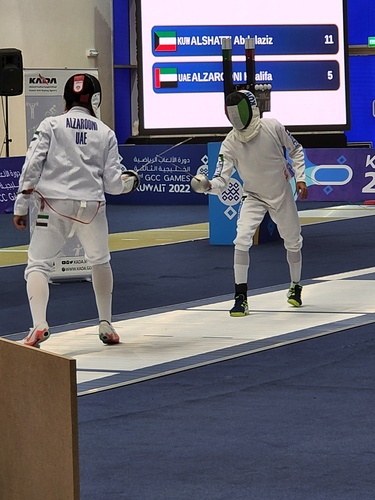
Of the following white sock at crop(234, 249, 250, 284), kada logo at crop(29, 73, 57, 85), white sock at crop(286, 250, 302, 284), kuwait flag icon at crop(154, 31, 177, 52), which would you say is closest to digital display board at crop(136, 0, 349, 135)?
kuwait flag icon at crop(154, 31, 177, 52)

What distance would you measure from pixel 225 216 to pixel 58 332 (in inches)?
224

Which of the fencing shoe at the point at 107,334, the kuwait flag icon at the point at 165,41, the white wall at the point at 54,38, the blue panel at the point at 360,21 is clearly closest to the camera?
the fencing shoe at the point at 107,334

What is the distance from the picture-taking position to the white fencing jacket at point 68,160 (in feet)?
24.0

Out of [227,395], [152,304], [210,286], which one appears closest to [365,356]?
[227,395]

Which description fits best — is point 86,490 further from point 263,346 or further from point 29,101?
point 29,101

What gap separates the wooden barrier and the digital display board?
1487cm

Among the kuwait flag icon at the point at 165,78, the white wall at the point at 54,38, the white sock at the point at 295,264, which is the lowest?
the white sock at the point at 295,264

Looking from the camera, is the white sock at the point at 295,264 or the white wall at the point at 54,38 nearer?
the white sock at the point at 295,264

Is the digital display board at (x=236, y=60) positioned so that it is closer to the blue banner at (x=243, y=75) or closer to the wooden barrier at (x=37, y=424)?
the blue banner at (x=243, y=75)

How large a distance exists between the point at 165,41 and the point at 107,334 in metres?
11.0

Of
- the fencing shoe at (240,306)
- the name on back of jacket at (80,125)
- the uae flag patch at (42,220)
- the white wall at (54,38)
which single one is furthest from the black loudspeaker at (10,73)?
the white wall at (54,38)

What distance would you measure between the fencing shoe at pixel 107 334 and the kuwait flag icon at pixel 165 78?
→ 1081 centimetres

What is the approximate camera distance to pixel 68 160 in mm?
7344

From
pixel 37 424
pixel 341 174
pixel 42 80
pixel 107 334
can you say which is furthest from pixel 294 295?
pixel 341 174
